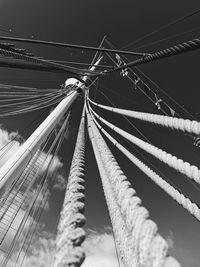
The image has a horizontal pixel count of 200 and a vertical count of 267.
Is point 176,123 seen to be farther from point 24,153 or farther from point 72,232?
point 24,153

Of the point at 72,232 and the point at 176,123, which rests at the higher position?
the point at 176,123

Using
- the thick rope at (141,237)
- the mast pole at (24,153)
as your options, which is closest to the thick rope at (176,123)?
the thick rope at (141,237)

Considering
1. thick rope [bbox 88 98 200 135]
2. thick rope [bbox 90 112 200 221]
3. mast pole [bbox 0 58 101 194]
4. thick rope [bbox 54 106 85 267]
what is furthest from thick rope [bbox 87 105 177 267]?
mast pole [bbox 0 58 101 194]

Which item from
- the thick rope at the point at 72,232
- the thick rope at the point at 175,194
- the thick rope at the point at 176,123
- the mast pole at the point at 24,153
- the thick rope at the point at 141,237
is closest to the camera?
the thick rope at the point at 141,237

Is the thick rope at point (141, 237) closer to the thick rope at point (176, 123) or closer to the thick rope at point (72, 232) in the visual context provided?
the thick rope at point (72, 232)

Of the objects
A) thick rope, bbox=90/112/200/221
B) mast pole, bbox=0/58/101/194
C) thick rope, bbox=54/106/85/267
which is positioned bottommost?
mast pole, bbox=0/58/101/194

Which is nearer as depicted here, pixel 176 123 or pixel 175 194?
pixel 176 123

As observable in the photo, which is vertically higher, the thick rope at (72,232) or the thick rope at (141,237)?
the thick rope at (141,237)

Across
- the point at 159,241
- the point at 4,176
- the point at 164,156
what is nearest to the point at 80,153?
the point at 164,156

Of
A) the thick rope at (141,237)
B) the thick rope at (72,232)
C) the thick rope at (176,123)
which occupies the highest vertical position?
the thick rope at (176,123)

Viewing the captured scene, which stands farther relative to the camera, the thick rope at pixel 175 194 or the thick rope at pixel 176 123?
the thick rope at pixel 175 194

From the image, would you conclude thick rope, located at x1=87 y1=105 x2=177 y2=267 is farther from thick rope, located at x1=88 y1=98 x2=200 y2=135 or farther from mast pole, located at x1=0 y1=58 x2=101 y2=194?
mast pole, located at x1=0 y1=58 x2=101 y2=194

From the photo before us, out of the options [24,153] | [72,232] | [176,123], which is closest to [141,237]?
[72,232]

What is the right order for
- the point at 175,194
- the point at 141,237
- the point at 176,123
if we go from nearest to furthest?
1. the point at 141,237
2. the point at 176,123
3. the point at 175,194
